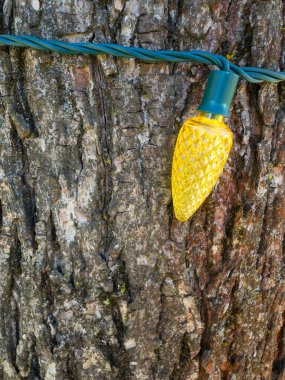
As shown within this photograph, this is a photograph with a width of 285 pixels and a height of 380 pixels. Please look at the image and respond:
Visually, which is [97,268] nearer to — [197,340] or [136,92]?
[197,340]

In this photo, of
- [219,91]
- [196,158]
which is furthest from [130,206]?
[219,91]

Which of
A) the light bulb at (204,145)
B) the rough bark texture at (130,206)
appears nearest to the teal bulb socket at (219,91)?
the light bulb at (204,145)

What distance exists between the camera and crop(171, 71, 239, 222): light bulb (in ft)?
3.34

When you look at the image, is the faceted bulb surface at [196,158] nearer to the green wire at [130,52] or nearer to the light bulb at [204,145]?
the light bulb at [204,145]

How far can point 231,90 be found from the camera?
40.3 inches

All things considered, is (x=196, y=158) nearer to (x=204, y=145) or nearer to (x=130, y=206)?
(x=204, y=145)

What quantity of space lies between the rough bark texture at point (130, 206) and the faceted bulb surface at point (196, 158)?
0.09 metres

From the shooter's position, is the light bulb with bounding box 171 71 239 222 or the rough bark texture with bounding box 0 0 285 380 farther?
the rough bark texture with bounding box 0 0 285 380

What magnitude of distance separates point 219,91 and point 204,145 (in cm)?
12

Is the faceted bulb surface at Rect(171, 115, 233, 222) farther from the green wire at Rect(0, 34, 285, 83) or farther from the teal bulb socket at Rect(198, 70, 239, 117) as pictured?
the green wire at Rect(0, 34, 285, 83)

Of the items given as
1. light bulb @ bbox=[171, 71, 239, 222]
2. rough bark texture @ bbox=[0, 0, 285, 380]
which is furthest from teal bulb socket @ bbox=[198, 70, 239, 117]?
rough bark texture @ bbox=[0, 0, 285, 380]

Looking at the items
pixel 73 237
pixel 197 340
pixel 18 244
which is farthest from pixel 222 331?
pixel 18 244

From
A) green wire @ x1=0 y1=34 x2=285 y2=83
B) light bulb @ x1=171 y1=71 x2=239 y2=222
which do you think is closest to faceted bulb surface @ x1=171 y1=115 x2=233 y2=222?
light bulb @ x1=171 y1=71 x2=239 y2=222

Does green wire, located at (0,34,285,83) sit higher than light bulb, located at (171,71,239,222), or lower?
higher
